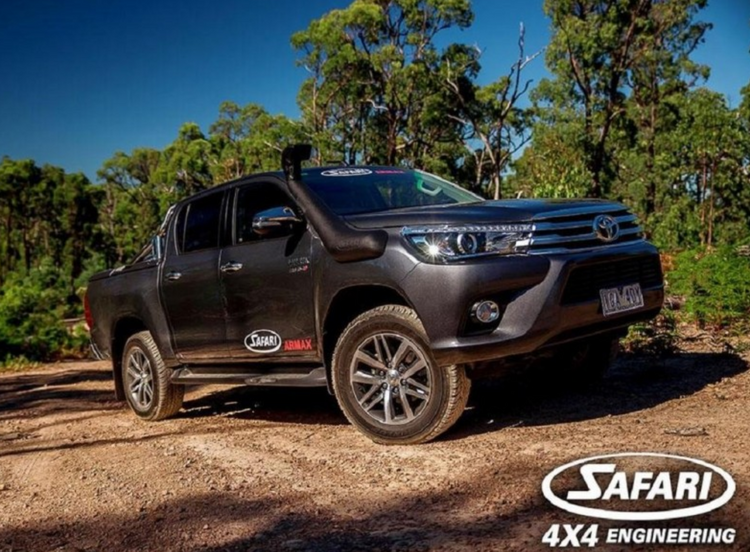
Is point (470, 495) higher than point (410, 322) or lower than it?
lower

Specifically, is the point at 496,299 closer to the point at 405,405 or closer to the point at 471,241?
the point at 471,241

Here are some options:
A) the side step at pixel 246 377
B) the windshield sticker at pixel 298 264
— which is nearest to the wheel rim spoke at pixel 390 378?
the side step at pixel 246 377

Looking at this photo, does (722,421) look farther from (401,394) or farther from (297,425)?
(297,425)

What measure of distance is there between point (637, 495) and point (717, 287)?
4806 mm

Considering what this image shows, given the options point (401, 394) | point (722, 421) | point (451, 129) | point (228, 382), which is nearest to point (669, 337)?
point (722, 421)

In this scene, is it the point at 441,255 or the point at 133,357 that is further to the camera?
the point at 133,357

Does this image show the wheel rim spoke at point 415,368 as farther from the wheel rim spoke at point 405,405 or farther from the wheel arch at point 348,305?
the wheel arch at point 348,305

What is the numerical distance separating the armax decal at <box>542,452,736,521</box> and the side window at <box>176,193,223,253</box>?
11.2 feet

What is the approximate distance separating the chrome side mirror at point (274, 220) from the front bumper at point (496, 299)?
1.11m

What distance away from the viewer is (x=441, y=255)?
459 cm

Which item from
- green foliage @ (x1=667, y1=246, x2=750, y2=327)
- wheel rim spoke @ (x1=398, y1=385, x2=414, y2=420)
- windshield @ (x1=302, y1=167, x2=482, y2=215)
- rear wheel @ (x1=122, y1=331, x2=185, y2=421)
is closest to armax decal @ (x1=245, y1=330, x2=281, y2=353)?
windshield @ (x1=302, y1=167, x2=482, y2=215)

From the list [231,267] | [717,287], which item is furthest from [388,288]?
[717,287]

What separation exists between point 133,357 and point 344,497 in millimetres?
3803

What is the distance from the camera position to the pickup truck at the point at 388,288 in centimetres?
456
